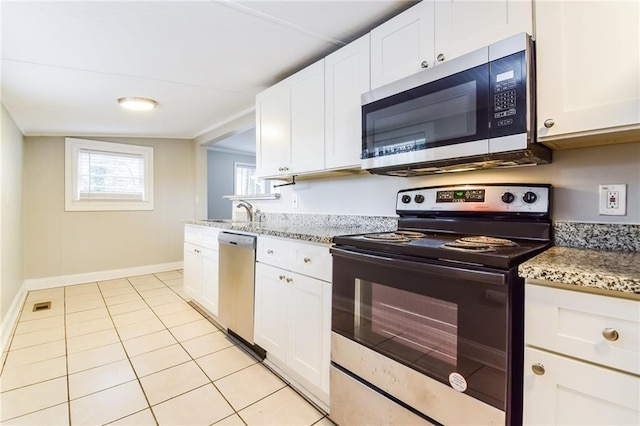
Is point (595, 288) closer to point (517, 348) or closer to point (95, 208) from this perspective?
point (517, 348)

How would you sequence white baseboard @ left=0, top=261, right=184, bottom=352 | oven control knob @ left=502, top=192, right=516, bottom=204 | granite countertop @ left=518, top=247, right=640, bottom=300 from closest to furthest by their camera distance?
granite countertop @ left=518, top=247, right=640, bottom=300
oven control knob @ left=502, top=192, right=516, bottom=204
white baseboard @ left=0, top=261, right=184, bottom=352

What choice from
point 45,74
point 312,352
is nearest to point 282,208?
point 312,352

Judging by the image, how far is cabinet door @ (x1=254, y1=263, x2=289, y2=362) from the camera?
1803mm

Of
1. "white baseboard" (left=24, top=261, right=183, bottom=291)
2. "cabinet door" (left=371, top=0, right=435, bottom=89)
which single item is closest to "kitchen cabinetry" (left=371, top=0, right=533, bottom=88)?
"cabinet door" (left=371, top=0, right=435, bottom=89)

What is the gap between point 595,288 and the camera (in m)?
0.77

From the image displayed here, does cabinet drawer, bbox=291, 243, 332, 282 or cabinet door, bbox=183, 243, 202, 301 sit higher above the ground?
cabinet drawer, bbox=291, 243, 332, 282

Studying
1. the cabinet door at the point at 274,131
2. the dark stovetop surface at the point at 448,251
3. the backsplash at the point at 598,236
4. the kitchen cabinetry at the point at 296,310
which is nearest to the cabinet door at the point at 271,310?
the kitchen cabinetry at the point at 296,310

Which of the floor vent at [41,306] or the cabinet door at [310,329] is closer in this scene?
the cabinet door at [310,329]

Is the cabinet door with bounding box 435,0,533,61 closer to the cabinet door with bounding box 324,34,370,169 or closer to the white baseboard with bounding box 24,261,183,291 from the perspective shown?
the cabinet door with bounding box 324,34,370,169

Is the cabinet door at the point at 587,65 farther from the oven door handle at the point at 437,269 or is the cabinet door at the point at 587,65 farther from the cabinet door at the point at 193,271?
the cabinet door at the point at 193,271

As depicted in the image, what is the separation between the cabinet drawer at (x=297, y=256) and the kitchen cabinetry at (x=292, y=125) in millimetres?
588

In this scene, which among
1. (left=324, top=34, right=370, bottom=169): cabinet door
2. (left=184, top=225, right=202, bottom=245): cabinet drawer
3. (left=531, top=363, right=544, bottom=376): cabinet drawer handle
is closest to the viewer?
(left=531, top=363, right=544, bottom=376): cabinet drawer handle

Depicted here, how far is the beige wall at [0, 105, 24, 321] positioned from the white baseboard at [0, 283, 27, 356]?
0.05 m

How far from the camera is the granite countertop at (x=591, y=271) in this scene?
2.38ft
